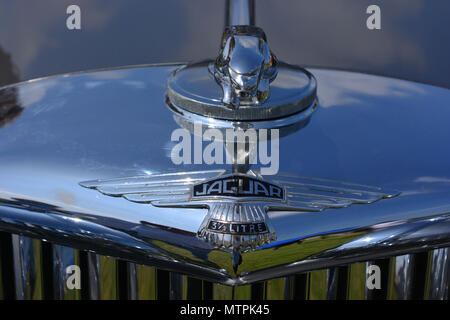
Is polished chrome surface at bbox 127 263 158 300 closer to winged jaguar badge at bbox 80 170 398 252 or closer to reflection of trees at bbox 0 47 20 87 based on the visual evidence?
winged jaguar badge at bbox 80 170 398 252

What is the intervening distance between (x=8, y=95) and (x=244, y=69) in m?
0.56

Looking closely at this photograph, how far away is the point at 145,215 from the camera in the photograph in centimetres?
101

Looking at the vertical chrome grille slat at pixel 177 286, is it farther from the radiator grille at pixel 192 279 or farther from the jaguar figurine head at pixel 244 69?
the jaguar figurine head at pixel 244 69

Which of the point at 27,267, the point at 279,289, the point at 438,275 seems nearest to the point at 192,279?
the point at 279,289

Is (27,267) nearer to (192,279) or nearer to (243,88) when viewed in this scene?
(192,279)

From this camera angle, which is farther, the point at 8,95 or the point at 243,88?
the point at 8,95

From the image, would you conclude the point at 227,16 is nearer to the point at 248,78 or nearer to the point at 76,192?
the point at 248,78

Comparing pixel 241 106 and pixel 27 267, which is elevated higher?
pixel 241 106

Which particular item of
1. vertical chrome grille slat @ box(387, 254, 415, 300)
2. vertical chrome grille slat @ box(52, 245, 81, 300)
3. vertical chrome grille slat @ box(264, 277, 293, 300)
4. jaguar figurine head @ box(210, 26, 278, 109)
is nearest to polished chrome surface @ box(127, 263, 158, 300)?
vertical chrome grille slat @ box(52, 245, 81, 300)

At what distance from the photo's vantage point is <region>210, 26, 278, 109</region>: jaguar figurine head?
107 cm

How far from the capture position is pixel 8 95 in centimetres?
130

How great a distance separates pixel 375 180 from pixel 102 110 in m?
0.55

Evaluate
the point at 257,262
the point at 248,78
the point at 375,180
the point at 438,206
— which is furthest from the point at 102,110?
the point at 438,206

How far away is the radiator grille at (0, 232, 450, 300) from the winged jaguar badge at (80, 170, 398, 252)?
0.17 meters
